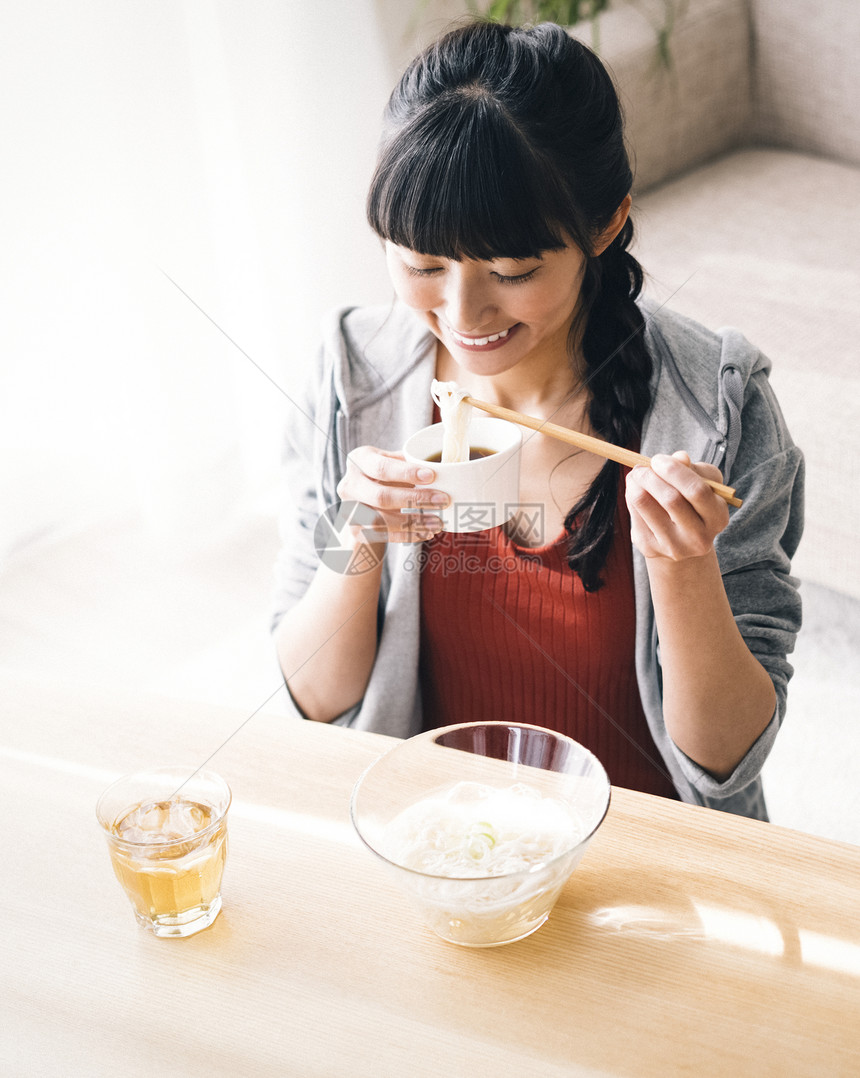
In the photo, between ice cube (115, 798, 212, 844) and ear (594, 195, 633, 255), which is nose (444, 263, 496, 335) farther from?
ice cube (115, 798, 212, 844)

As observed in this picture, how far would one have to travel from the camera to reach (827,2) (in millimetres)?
2500

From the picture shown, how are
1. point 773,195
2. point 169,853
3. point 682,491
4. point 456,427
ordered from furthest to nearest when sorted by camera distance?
point 773,195, point 456,427, point 682,491, point 169,853

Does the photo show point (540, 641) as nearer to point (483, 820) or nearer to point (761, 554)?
point (761, 554)

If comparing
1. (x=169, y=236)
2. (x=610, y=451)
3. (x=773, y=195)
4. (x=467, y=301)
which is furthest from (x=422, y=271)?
(x=773, y=195)

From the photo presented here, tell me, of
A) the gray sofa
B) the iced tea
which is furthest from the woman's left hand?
the gray sofa

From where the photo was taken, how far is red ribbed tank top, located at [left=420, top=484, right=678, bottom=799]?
46.6 inches

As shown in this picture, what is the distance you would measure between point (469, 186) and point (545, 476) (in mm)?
399

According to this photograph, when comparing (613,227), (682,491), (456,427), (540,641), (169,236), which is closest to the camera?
(682,491)

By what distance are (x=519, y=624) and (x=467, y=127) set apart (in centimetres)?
54

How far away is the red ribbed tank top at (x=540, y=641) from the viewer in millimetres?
1184

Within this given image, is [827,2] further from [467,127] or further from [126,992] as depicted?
[126,992]

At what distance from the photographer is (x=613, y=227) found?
1.09 metres

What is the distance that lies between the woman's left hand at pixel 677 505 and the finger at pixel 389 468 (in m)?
0.18

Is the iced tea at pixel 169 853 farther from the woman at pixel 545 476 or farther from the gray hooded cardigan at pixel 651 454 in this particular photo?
the gray hooded cardigan at pixel 651 454
